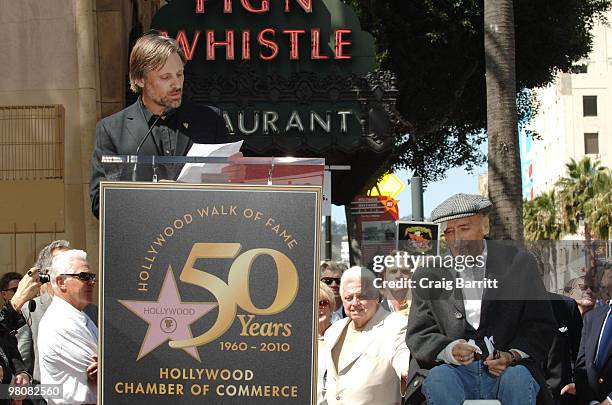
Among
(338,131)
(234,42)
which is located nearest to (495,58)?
(338,131)

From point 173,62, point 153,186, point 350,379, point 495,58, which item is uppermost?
point 495,58

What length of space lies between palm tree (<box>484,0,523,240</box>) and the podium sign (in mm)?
8461

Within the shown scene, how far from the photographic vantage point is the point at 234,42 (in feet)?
59.0

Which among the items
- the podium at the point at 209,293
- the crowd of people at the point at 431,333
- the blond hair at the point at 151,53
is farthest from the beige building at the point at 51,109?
the podium at the point at 209,293

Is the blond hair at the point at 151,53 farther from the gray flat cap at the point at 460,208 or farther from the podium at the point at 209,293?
the gray flat cap at the point at 460,208

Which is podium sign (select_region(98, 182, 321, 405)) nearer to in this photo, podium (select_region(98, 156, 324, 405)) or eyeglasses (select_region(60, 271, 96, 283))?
podium (select_region(98, 156, 324, 405))

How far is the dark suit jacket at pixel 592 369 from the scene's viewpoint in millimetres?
7289

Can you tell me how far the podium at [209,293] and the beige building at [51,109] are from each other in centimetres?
958

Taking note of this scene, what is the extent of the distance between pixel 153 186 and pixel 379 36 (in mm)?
21098

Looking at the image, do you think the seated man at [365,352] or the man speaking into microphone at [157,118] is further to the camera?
the seated man at [365,352]

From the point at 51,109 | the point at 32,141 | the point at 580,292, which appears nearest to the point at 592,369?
the point at 580,292

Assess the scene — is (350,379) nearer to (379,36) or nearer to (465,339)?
(465,339)

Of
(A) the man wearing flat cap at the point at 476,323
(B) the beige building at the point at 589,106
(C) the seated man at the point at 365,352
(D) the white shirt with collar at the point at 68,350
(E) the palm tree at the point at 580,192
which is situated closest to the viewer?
(D) the white shirt with collar at the point at 68,350

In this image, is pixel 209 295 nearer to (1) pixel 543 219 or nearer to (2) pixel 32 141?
(2) pixel 32 141
